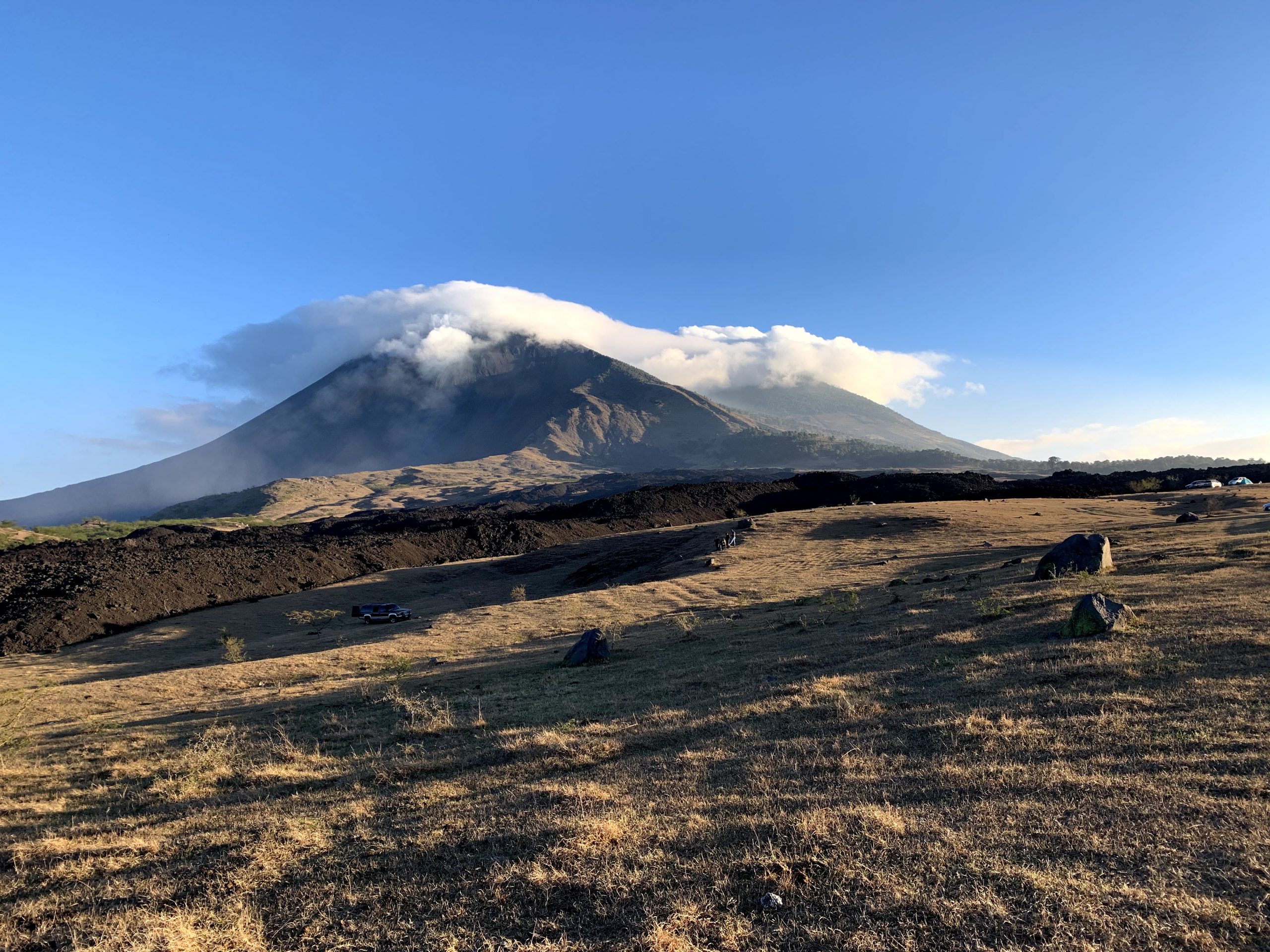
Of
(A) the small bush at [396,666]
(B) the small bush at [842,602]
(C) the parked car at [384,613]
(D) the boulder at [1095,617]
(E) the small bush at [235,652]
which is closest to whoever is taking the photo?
(D) the boulder at [1095,617]

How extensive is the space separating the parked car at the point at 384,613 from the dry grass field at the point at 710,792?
14667mm

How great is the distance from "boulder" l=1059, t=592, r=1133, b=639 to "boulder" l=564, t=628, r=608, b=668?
39.8ft

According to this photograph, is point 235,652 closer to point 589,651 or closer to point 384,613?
point 384,613

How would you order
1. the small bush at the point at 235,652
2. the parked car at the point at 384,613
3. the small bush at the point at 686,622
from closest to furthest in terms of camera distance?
the small bush at the point at 686,622 → the small bush at the point at 235,652 → the parked car at the point at 384,613

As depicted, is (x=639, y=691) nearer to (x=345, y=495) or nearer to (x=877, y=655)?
(x=877, y=655)

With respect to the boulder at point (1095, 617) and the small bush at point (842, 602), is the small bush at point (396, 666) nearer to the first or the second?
the small bush at point (842, 602)

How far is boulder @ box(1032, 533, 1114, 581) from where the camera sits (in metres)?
21.1

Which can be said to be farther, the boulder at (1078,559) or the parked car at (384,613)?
the parked car at (384,613)

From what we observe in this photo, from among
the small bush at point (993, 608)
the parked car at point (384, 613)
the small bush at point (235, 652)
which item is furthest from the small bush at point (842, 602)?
the parked car at point (384, 613)

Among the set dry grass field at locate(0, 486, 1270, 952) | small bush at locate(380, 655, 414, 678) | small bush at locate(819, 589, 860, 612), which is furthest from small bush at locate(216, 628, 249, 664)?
small bush at locate(819, 589, 860, 612)

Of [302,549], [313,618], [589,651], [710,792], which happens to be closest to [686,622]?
[589,651]

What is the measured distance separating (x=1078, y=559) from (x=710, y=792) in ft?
64.4

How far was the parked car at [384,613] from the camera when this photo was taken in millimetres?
36812

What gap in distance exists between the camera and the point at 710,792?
805cm
